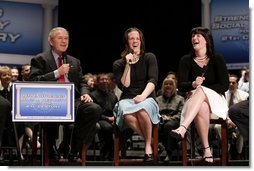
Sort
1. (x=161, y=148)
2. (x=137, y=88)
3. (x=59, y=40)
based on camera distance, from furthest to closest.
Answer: (x=161, y=148) < (x=137, y=88) < (x=59, y=40)

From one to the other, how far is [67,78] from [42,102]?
736 mm

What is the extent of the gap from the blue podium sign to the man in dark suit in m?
0.49

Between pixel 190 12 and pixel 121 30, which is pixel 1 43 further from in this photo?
pixel 190 12

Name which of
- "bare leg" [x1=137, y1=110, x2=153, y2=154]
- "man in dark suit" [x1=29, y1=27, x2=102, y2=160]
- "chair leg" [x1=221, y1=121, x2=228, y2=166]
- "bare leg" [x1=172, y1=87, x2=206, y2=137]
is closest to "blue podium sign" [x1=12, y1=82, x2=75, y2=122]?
"man in dark suit" [x1=29, y1=27, x2=102, y2=160]

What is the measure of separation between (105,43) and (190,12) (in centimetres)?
156

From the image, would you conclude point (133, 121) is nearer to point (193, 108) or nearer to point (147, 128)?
point (147, 128)

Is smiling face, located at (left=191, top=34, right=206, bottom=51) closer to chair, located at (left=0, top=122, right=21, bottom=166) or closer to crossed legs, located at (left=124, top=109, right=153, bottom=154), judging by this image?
crossed legs, located at (left=124, top=109, right=153, bottom=154)

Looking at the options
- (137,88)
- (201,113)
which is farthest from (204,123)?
(137,88)

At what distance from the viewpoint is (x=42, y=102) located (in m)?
4.47

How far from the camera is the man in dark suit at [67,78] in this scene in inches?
199

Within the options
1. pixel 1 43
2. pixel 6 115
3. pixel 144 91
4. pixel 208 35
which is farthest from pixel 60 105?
pixel 1 43

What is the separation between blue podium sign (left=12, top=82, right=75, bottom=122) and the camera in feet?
14.6

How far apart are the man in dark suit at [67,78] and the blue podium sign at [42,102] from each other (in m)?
0.49

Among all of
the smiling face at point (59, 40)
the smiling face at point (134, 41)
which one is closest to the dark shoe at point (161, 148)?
the smiling face at point (134, 41)
